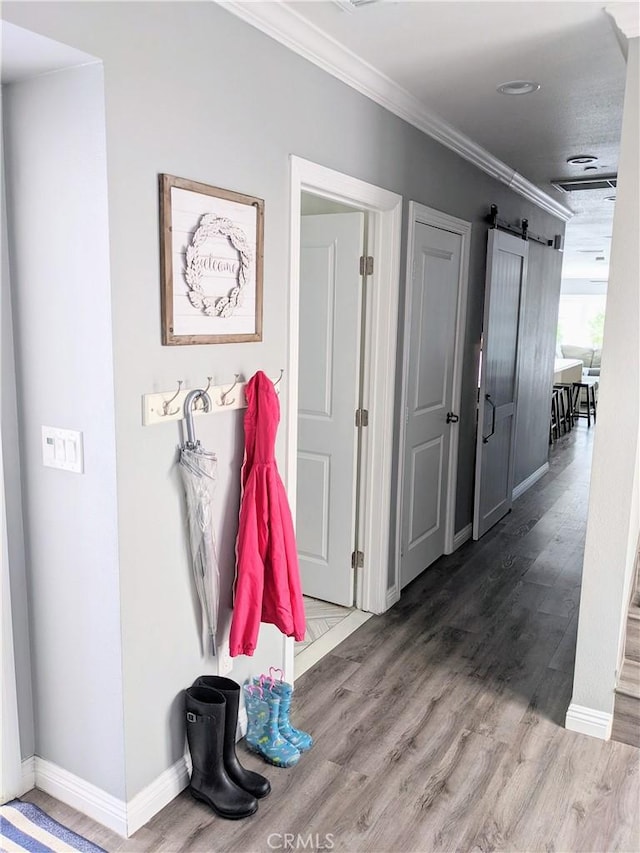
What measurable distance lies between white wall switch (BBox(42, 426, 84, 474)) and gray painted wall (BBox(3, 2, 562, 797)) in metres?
0.15

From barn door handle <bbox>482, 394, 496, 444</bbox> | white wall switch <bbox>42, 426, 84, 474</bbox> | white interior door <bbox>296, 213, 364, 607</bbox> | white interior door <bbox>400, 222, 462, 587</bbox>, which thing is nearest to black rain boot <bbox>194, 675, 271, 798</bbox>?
white wall switch <bbox>42, 426, 84, 474</bbox>

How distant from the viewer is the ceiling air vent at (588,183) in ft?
14.7

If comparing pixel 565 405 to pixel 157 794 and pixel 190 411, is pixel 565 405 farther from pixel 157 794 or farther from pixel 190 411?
pixel 157 794

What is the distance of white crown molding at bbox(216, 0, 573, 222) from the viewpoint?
84.0 inches

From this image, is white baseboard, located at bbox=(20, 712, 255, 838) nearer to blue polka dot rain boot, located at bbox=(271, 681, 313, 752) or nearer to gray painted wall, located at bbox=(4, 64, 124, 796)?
gray painted wall, located at bbox=(4, 64, 124, 796)

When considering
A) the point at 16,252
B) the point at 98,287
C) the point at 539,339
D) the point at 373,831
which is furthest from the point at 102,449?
the point at 539,339

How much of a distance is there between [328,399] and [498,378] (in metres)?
1.74

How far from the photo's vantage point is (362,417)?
3350mm

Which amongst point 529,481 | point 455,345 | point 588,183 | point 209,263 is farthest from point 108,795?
point 529,481

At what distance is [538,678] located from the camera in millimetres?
2918

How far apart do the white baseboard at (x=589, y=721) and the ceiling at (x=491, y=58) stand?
7.81 ft

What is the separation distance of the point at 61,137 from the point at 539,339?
188 inches

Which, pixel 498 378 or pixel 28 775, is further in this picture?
pixel 498 378

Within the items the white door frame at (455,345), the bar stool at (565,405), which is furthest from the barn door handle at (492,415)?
the bar stool at (565,405)
